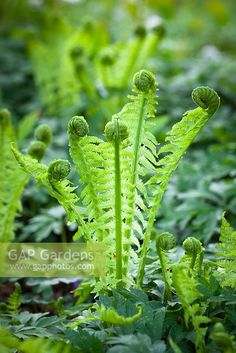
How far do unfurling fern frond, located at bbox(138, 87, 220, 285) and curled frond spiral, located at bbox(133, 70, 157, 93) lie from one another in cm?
10

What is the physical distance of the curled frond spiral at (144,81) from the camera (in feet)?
3.24

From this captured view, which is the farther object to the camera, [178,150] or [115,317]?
[178,150]

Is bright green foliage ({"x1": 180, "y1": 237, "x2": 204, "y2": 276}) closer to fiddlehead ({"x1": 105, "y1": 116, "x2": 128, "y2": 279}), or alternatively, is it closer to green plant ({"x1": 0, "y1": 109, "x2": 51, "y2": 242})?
fiddlehead ({"x1": 105, "y1": 116, "x2": 128, "y2": 279})

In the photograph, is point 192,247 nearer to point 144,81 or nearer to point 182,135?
point 182,135

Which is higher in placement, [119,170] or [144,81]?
[144,81]

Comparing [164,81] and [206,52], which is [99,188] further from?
[206,52]

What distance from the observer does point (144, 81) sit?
988 millimetres

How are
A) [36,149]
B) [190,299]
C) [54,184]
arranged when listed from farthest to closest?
1. [36,149]
2. [54,184]
3. [190,299]

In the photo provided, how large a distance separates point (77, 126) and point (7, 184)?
427mm

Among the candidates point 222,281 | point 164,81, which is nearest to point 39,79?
point 164,81

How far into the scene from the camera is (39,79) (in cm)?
236

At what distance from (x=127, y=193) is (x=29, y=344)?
391 mm

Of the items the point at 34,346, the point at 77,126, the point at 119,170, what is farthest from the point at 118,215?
the point at 34,346

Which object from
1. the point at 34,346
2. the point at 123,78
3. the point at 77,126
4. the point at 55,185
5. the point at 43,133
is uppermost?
the point at 123,78
